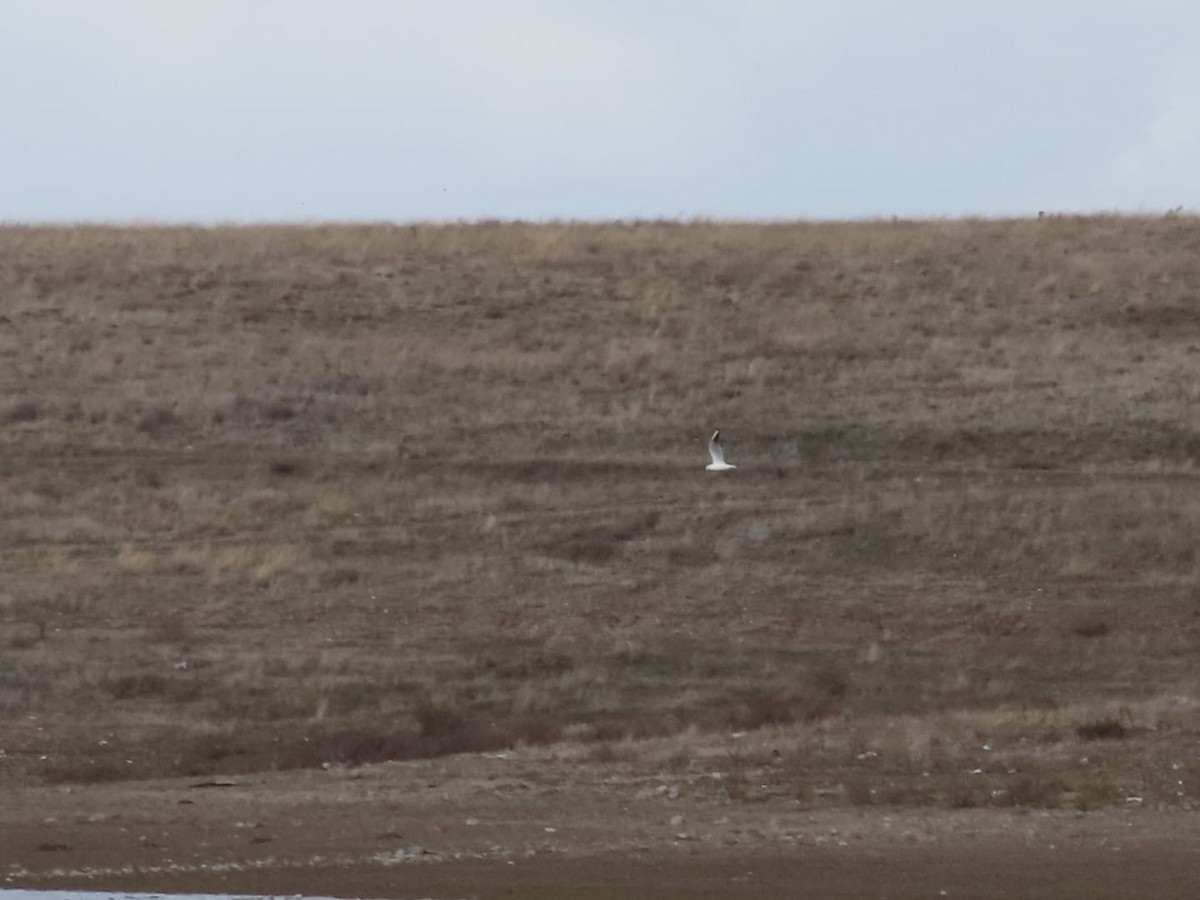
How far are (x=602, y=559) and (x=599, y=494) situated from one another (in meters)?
2.55

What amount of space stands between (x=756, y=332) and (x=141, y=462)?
12.4 metres

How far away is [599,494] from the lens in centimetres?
2712

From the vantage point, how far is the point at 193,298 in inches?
1556

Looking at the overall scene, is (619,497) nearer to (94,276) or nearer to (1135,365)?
(1135,365)

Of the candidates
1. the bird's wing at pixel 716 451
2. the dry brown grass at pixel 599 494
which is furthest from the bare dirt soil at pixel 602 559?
the bird's wing at pixel 716 451

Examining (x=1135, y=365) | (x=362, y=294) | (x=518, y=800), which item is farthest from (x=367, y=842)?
(x=362, y=294)

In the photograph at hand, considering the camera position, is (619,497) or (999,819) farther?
(619,497)

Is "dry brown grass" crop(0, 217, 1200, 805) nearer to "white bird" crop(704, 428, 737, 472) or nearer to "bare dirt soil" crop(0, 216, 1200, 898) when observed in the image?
"bare dirt soil" crop(0, 216, 1200, 898)

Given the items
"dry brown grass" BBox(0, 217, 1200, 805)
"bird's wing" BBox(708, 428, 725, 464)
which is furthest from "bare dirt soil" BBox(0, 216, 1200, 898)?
"bird's wing" BBox(708, 428, 725, 464)

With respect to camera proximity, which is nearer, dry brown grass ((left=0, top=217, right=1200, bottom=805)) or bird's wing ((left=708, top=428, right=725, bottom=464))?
dry brown grass ((left=0, top=217, right=1200, bottom=805))

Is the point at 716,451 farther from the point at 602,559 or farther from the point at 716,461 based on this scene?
the point at 602,559

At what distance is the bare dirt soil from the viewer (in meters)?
12.3

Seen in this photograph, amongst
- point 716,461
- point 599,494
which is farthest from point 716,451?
point 599,494

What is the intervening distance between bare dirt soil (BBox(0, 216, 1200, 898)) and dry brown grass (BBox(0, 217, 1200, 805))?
91 millimetres
